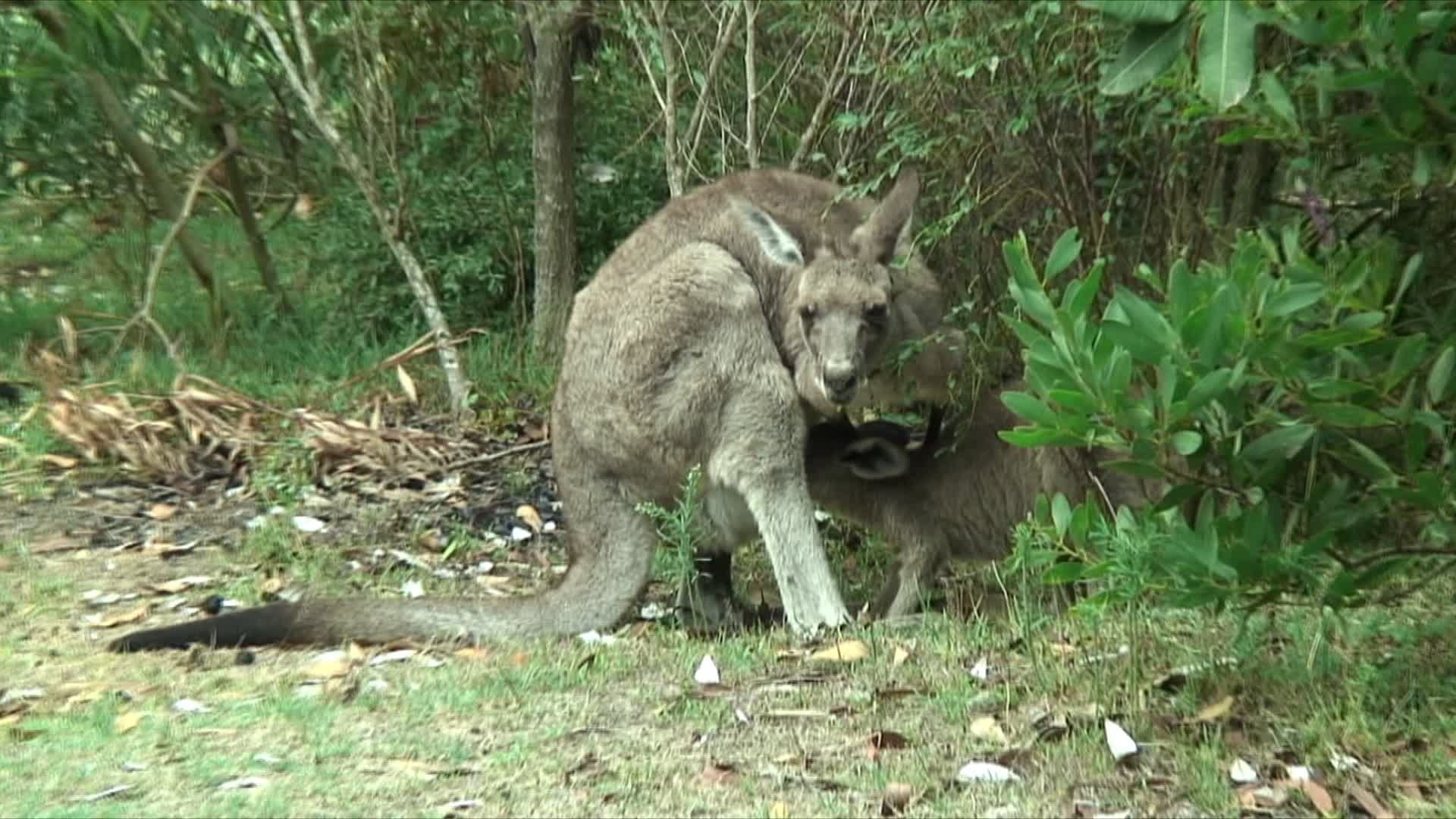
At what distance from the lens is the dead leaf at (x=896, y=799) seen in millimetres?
3945

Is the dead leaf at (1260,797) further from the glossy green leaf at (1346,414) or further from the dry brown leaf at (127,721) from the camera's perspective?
the dry brown leaf at (127,721)

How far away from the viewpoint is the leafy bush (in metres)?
3.69

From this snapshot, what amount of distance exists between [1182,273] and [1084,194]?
1.87 meters

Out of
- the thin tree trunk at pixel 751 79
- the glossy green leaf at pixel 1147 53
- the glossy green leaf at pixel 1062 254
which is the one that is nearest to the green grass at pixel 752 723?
the glossy green leaf at pixel 1062 254

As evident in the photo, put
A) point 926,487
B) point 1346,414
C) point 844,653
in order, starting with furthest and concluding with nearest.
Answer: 1. point 926,487
2. point 844,653
3. point 1346,414

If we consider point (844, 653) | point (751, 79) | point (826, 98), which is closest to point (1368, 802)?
point (844, 653)

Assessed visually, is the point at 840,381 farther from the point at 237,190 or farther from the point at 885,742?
Answer: the point at 237,190

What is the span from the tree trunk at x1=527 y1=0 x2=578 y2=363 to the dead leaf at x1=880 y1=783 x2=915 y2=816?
4888mm

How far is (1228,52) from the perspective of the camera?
3281mm

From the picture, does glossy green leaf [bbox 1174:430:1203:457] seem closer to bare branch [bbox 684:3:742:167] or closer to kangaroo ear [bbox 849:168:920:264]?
kangaroo ear [bbox 849:168:920:264]

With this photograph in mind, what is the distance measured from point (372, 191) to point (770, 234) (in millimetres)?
2903

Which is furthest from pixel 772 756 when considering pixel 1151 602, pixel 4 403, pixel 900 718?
pixel 4 403

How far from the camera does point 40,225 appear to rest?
1036 cm

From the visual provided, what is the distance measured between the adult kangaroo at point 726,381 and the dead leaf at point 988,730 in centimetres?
144
